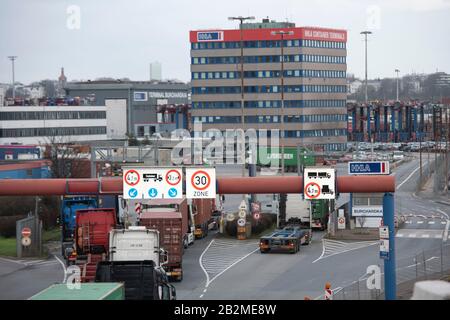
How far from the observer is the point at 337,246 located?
3994cm

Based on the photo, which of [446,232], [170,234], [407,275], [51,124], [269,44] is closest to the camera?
[407,275]

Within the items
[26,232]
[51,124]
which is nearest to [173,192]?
[26,232]

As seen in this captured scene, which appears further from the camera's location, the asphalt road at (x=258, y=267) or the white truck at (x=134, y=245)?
the asphalt road at (x=258, y=267)

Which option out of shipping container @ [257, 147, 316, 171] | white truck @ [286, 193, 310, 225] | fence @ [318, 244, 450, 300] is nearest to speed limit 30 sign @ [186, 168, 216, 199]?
fence @ [318, 244, 450, 300]

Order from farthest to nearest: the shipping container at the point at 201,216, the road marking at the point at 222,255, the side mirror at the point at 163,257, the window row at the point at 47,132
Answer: the window row at the point at 47,132 < the shipping container at the point at 201,216 < the road marking at the point at 222,255 < the side mirror at the point at 163,257

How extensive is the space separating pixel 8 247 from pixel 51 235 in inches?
190

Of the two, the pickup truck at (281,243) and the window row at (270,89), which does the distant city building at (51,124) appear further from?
the pickup truck at (281,243)

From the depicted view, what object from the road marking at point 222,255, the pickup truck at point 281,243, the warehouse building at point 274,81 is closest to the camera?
the road marking at point 222,255

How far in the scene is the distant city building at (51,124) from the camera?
8750 cm

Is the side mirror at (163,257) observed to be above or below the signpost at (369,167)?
below

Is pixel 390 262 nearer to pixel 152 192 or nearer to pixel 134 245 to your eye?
pixel 152 192

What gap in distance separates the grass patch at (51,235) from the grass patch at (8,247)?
1589mm

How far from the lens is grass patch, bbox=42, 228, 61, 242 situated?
43.5 m

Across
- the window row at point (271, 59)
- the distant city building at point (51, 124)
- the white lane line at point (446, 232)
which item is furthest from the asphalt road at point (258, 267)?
the distant city building at point (51, 124)
